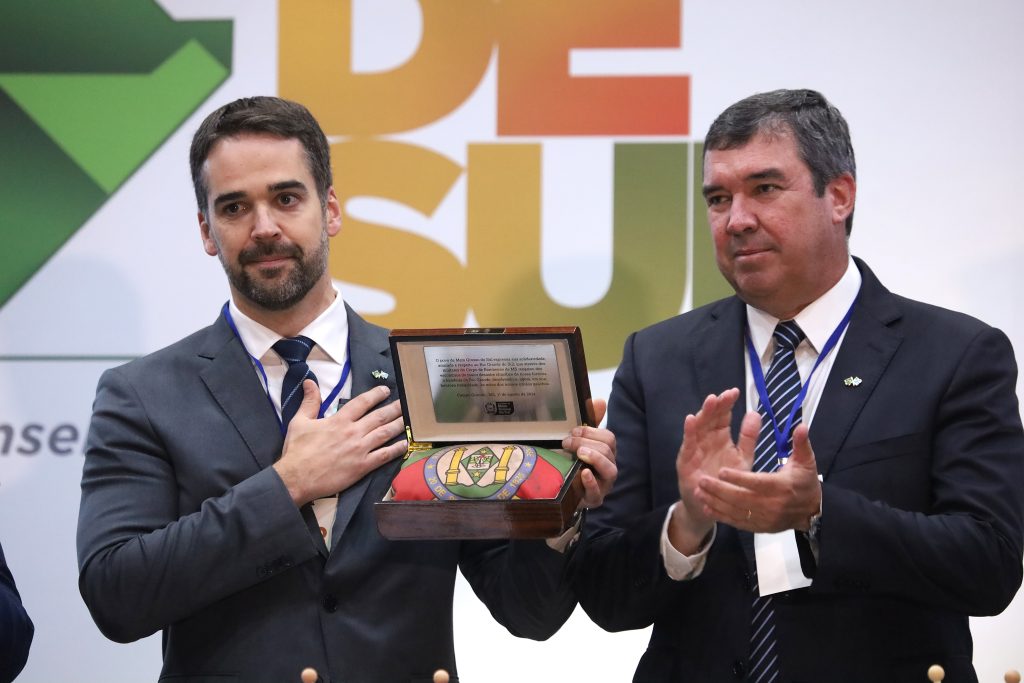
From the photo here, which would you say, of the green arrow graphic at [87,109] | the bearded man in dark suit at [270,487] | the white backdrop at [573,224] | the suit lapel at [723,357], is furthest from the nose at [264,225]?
the green arrow graphic at [87,109]

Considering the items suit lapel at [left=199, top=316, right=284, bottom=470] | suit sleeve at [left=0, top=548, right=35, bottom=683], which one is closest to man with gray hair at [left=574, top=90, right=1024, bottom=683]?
suit lapel at [left=199, top=316, right=284, bottom=470]

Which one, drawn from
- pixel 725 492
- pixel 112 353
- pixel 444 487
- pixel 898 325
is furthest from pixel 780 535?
pixel 112 353

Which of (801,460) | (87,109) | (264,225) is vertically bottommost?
(801,460)

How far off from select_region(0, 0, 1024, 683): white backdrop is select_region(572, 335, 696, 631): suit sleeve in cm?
120

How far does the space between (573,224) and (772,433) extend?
1.61m

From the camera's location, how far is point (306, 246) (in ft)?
9.21

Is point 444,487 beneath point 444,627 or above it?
above

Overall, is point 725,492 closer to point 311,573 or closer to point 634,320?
point 311,573

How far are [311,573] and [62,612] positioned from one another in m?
1.83

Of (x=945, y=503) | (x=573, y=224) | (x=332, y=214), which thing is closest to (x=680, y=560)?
(x=945, y=503)

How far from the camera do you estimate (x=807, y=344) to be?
2707 millimetres

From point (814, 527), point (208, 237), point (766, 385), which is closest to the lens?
point (814, 527)

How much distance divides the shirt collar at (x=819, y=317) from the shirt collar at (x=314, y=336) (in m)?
0.90

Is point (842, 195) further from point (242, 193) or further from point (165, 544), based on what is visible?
point (165, 544)
